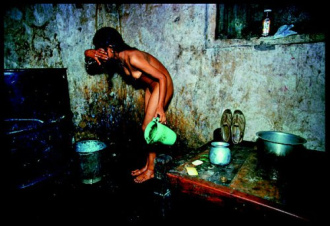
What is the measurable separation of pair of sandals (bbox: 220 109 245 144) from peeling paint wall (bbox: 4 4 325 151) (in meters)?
0.11

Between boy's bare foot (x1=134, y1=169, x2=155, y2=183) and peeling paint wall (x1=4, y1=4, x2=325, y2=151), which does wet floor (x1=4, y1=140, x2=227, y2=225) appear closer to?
boy's bare foot (x1=134, y1=169, x2=155, y2=183)

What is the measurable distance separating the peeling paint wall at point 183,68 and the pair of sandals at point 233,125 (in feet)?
0.37

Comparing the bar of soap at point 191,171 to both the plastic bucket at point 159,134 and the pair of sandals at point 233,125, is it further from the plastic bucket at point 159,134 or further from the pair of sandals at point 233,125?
the pair of sandals at point 233,125

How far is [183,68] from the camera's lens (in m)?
3.58

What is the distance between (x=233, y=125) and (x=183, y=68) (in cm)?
142

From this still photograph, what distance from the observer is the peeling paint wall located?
2664mm

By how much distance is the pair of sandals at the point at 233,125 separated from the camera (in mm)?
3043

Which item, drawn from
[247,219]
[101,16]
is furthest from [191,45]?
[247,219]

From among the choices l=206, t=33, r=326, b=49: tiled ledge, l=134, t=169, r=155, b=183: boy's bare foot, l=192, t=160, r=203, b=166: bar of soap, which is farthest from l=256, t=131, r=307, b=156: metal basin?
l=134, t=169, r=155, b=183: boy's bare foot

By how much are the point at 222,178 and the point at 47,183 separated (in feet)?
8.89

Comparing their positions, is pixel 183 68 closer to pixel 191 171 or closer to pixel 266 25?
pixel 266 25

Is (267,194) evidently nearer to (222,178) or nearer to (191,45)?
(222,178)

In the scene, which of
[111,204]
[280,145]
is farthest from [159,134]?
[111,204]

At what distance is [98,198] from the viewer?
293cm
